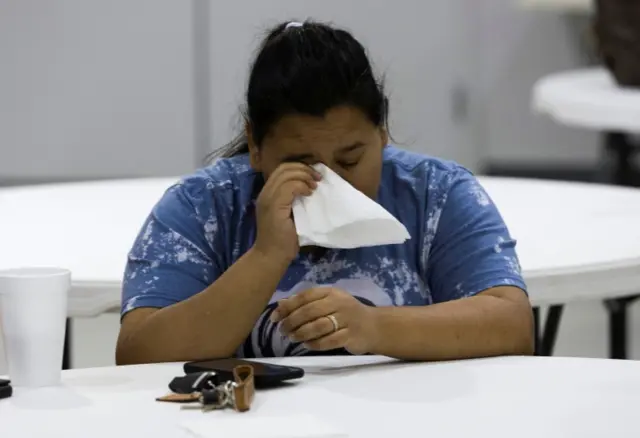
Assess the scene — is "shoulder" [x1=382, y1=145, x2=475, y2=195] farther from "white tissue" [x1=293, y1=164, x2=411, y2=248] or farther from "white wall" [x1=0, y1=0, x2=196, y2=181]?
"white wall" [x1=0, y1=0, x2=196, y2=181]

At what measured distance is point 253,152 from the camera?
1624 millimetres

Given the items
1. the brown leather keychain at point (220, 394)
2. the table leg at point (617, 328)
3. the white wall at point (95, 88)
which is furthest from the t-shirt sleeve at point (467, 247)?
the white wall at point (95, 88)

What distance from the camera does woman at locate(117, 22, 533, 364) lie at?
146 cm

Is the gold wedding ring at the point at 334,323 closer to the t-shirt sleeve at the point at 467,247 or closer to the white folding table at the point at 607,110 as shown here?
the t-shirt sleeve at the point at 467,247

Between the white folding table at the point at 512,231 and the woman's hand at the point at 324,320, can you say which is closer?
the woman's hand at the point at 324,320

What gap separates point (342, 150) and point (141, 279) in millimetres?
286

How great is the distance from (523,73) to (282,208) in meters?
5.22

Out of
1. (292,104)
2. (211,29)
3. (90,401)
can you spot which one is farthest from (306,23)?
(211,29)

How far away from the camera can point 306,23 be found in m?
1.65

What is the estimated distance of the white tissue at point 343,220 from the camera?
1449 mm

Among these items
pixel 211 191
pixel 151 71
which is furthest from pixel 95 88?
pixel 211 191

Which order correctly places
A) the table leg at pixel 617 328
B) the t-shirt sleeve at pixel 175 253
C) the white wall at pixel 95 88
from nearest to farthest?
the t-shirt sleeve at pixel 175 253, the table leg at pixel 617 328, the white wall at pixel 95 88

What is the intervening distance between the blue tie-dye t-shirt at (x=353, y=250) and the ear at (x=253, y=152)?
Result: 0.04 m

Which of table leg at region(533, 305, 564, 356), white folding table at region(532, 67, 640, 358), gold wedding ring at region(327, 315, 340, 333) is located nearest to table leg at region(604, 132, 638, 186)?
white folding table at region(532, 67, 640, 358)
